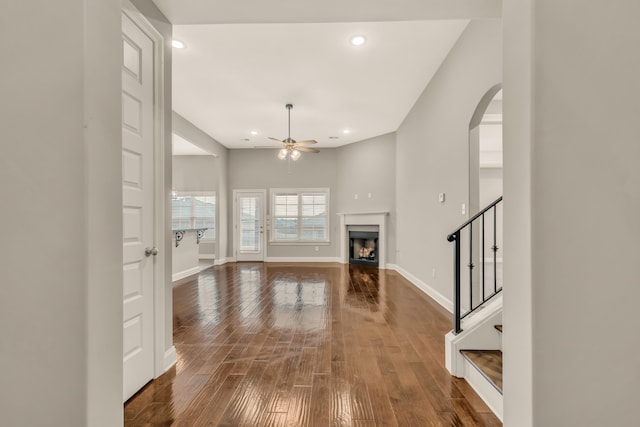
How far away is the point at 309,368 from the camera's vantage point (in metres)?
2.25

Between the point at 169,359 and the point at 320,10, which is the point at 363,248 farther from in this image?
the point at 320,10

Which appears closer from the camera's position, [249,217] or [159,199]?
[159,199]

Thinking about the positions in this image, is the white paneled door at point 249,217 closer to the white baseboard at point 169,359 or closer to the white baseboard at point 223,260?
the white baseboard at point 223,260

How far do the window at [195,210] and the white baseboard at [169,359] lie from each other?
6.98m

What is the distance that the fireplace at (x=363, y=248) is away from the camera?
761 cm

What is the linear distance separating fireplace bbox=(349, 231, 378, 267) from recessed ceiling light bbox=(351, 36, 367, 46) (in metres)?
4.82

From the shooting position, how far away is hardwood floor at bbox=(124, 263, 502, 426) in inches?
67.7

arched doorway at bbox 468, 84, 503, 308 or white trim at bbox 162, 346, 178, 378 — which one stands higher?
arched doorway at bbox 468, 84, 503, 308

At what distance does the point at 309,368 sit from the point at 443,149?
3.11m

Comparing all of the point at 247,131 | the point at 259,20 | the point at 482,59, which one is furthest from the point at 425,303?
the point at 247,131
